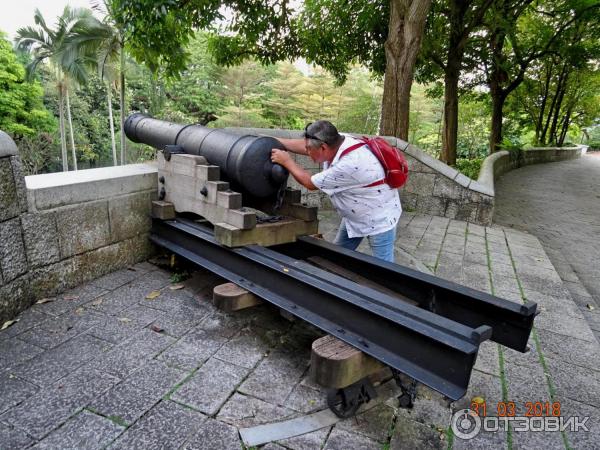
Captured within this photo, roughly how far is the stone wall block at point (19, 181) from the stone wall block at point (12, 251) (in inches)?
4.9

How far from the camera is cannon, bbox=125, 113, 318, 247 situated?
122 inches

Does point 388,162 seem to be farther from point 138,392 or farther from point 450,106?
point 450,106

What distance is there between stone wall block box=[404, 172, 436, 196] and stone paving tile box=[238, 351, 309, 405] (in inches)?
198

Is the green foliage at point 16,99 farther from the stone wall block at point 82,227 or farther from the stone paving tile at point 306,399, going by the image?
the stone paving tile at point 306,399

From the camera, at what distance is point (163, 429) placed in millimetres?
1947

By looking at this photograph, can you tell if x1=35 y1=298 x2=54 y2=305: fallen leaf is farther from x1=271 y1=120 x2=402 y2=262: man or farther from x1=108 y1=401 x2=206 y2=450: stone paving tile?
x1=271 y1=120 x2=402 y2=262: man

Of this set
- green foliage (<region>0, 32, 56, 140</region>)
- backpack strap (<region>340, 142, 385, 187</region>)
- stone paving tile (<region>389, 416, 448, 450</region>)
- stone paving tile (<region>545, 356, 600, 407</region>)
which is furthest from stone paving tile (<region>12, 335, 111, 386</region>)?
green foliage (<region>0, 32, 56, 140</region>)

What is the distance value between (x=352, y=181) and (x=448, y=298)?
3.20ft

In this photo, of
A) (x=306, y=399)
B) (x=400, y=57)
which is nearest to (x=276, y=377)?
(x=306, y=399)

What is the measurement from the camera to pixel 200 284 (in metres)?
3.60

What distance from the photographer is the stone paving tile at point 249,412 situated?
6.66 ft

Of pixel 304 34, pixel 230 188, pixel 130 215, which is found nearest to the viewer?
pixel 230 188

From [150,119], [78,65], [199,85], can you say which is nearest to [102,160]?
[199,85]

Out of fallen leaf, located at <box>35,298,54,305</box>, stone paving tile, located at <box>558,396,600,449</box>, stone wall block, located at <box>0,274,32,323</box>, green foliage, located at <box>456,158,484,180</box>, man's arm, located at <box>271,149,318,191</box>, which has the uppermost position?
man's arm, located at <box>271,149,318,191</box>
